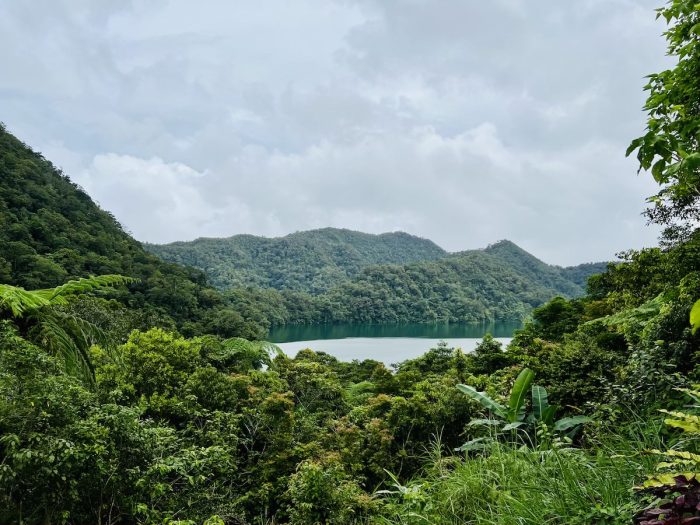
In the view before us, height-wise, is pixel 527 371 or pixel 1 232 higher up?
pixel 1 232

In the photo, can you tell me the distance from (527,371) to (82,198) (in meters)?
41.7

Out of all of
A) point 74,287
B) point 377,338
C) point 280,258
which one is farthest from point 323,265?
point 74,287

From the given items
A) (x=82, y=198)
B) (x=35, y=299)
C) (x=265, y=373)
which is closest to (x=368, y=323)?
(x=82, y=198)

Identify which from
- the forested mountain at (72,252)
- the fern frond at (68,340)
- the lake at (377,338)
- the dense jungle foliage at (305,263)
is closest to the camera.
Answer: the fern frond at (68,340)

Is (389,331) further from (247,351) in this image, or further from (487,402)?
(487,402)

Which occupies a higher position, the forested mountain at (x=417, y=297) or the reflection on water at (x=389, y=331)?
the forested mountain at (x=417, y=297)

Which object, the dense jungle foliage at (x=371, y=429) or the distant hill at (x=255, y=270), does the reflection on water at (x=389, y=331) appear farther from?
the dense jungle foliage at (x=371, y=429)

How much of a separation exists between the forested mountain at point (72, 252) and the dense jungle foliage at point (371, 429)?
1399 cm

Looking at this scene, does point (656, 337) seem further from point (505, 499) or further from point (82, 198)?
point (82, 198)

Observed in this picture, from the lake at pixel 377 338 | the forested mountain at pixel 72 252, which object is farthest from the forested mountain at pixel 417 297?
the forested mountain at pixel 72 252

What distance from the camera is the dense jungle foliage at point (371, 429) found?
206cm

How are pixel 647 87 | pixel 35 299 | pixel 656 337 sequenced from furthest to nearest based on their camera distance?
1. pixel 656 337
2. pixel 35 299
3. pixel 647 87

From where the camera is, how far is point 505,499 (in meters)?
2.25

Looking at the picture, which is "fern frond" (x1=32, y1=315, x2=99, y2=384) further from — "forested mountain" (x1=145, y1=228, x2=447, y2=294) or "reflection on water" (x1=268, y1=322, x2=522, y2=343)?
"forested mountain" (x1=145, y1=228, x2=447, y2=294)
